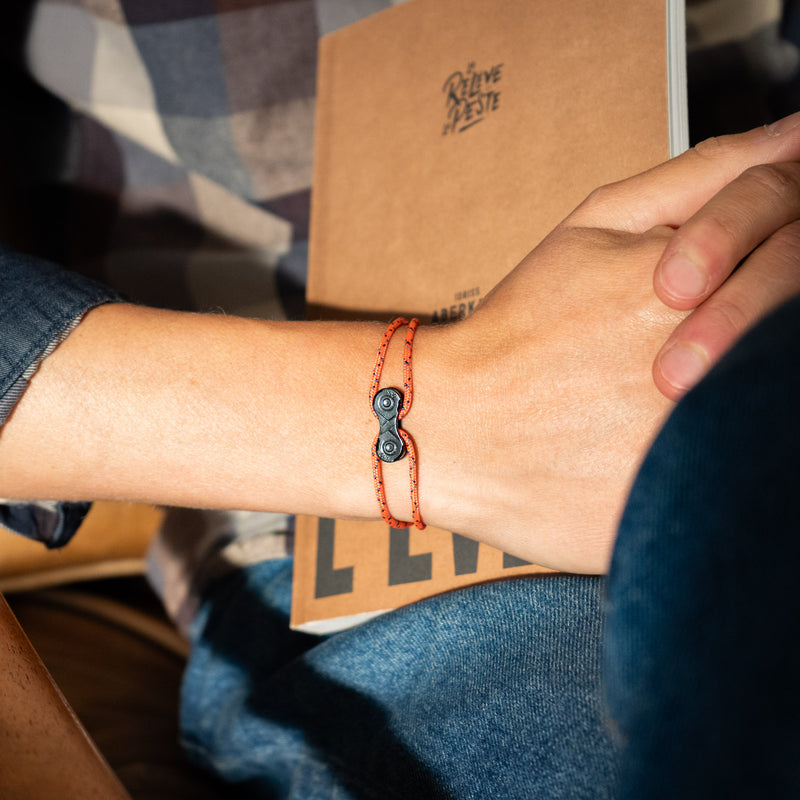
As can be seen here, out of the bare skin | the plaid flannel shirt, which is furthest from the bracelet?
the plaid flannel shirt

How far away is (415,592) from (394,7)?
0.62m

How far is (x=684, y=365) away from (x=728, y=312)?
0.04 metres

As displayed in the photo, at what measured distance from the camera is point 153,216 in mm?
925

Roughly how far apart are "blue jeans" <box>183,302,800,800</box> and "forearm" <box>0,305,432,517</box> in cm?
16

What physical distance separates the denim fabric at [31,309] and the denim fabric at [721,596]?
0.47m

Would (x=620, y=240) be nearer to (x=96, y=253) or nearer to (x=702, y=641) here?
(x=702, y=641)

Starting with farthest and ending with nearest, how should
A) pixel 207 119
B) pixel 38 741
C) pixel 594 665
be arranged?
pixel 207 119
pixel 594 665
pixel 38 741

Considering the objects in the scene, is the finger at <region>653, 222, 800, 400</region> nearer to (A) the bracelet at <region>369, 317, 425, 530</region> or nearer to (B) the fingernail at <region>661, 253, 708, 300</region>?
(B) the fingernail at <region>661, 253, 708, 300</region>

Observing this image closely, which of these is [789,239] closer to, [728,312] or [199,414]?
[728,312]

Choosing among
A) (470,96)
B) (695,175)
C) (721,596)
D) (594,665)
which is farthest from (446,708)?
(470,96)

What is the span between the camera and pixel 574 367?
18.2 inches

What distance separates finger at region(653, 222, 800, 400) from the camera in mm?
395

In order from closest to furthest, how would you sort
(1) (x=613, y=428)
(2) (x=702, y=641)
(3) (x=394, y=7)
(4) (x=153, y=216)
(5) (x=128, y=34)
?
(2) (x=702, y=641), (1) (x=613, y=428), (3) (x=394, y=7), (5) (x=128, y=34), (4) (x=153, y=216)

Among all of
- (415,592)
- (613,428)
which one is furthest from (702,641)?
(415,592)
